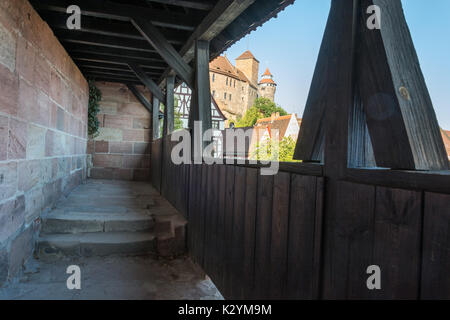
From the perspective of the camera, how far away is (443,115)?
3.15 feet

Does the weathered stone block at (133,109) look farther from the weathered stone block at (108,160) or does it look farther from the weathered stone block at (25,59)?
the weathered stone block at (25,59)

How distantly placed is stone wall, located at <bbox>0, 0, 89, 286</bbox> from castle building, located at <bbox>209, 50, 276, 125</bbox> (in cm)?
3512

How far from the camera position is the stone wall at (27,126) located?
2168mm

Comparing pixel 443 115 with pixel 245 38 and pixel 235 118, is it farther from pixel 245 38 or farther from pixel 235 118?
pixel 235 118

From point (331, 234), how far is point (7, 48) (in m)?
2.36

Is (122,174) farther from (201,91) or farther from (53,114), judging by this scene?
(201,91)

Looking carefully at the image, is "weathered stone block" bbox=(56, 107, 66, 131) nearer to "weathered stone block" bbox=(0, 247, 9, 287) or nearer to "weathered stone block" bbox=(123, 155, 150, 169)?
"weathered stone block" bbox=(0, 247, 9, 287)

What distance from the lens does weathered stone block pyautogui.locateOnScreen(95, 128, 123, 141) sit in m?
6.99

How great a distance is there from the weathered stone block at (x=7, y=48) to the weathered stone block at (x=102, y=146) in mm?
4877

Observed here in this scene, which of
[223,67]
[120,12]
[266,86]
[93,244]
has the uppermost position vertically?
[266,86]

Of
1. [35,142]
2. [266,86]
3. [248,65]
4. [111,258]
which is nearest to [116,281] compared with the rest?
[111,258]

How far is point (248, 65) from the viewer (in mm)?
48844

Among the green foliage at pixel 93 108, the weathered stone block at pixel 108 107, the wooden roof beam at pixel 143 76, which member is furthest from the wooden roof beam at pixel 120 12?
the weathered stone block at pixel 108 107
